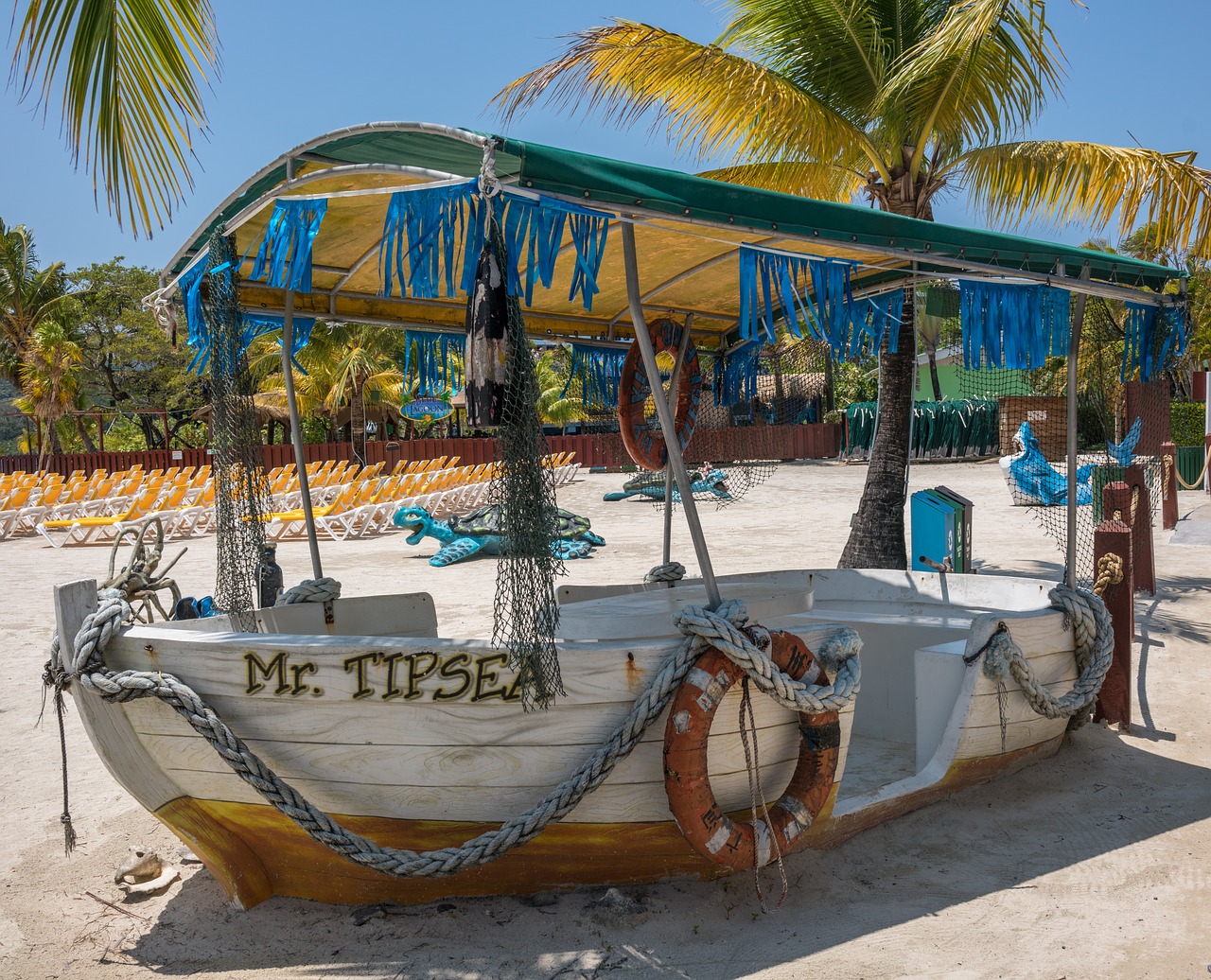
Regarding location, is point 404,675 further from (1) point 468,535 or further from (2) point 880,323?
(1) point 468,535

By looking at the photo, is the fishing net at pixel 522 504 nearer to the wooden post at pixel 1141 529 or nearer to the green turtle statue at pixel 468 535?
the wooden post at pixel 1141 529

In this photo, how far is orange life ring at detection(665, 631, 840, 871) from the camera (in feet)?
12.0

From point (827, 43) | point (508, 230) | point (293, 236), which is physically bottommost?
point (508, 230)

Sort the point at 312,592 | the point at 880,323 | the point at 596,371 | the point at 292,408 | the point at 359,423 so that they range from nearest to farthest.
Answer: the point at 312,592 < the point at 292,408 < the point at 880,323 < the point at 596,371 < the point at 359,423

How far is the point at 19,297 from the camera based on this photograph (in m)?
36.7

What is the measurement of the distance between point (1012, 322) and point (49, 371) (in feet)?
112

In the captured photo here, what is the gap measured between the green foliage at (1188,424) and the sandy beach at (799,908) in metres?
21.0

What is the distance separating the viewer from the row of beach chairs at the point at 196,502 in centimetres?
1706

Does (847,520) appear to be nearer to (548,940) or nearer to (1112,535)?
(1112,535)

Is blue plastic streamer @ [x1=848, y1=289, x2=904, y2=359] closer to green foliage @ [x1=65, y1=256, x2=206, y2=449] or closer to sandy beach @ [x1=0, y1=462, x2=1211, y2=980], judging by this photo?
sandy beach @ [x1=0, y1=462, x2=1211, y2=980]

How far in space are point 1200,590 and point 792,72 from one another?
6.27m

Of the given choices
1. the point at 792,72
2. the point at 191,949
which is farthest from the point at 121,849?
the point at 792,72

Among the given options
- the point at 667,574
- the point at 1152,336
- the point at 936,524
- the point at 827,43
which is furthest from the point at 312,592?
the point at 827,43

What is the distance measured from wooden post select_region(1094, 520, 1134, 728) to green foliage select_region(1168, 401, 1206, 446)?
69.4 ft
